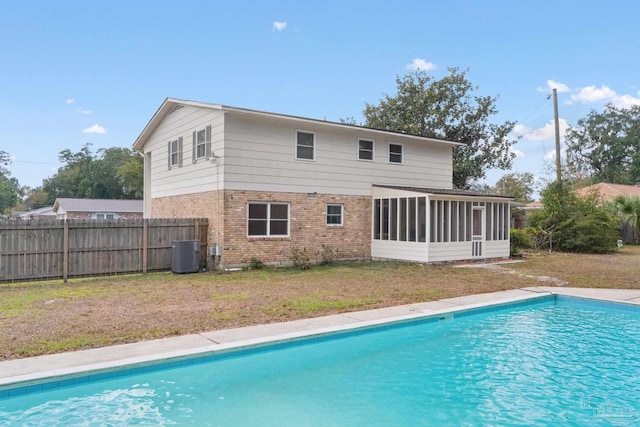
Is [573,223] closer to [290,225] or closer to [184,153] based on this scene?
[290,225]

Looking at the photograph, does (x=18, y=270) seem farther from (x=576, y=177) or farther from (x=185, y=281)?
(x=576, y=177)

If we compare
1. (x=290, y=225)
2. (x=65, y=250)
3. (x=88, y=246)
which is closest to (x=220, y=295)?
(x=88, y=246)

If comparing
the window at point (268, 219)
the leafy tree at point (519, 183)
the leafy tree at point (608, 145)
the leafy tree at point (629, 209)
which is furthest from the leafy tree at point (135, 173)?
the leafy tree at point (608, 145)

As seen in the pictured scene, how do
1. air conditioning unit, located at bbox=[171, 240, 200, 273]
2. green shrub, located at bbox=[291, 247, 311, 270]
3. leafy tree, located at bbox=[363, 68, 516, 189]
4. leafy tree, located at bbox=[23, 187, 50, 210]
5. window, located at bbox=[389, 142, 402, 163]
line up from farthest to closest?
leafy tree, located at bbox=[23, 187, 50, 210], leafy tree, located at bbox=[363, 68, 516, 189], window, located at bbox=[389, 142, 402, 163], green shrub, located at bbox=[291, 247, 311, 270], air conditioning unit, located at bbox=[171, 240, 200, 273]

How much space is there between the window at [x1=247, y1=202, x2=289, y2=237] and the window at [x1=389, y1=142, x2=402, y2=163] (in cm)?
532

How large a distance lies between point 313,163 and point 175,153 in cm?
562

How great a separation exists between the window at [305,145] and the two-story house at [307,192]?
1.4 inches

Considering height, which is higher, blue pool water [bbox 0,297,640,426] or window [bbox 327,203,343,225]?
window [bbox 327,203,343,225]

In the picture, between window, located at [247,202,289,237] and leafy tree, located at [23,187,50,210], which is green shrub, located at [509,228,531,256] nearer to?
window, located at [247,202,289,237]

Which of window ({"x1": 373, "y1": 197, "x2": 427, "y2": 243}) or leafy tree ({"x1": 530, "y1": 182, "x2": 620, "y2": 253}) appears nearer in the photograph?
window ({"x1": 373, "y1": 197, "x2": 427, "y2": 243})

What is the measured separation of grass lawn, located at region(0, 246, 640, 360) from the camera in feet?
22.3

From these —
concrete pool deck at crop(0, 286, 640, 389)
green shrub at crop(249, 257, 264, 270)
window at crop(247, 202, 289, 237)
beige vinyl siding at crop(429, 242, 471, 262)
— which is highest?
window at crop(247, 202, 289, 237)

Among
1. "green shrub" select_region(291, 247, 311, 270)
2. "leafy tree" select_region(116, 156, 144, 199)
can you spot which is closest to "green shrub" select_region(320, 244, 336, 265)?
"green shrub" select_region(291, 247, 311, 270)

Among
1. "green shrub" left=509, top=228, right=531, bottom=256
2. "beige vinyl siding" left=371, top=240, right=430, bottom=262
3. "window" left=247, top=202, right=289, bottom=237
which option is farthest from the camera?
"green shrub" left=509, top=228, right=531, bottom=256
